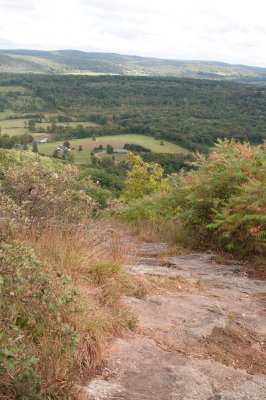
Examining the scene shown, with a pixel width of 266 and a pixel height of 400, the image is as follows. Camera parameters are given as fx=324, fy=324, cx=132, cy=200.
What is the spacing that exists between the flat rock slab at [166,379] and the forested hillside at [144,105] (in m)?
71.0

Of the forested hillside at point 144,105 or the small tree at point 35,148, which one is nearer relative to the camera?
the small tree at point 35,148

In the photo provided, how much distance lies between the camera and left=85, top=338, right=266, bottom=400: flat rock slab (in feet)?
8.39

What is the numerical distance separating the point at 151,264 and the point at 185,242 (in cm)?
176

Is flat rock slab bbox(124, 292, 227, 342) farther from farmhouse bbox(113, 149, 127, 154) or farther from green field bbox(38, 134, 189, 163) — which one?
farmhouse bbox(113, 149, 127, 154)

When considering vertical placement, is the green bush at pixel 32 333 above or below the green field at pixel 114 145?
above

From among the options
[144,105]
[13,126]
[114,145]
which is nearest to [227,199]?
[114,145]

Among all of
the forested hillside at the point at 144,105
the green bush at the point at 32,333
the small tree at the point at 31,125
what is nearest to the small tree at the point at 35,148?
the forested hillside at the point at 144,105

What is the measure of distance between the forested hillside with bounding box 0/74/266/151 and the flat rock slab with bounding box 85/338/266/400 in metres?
71.0

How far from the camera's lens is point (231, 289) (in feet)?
17.4

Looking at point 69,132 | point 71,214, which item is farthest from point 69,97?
point 71,214

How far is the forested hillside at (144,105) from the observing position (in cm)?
8875

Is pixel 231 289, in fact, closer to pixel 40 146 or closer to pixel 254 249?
pixel 254 249

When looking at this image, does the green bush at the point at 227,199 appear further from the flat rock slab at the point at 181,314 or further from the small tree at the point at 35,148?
the small tree at the point at 35,148

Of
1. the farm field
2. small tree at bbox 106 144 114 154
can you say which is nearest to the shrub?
small tree at bbox 106 144 114 154
